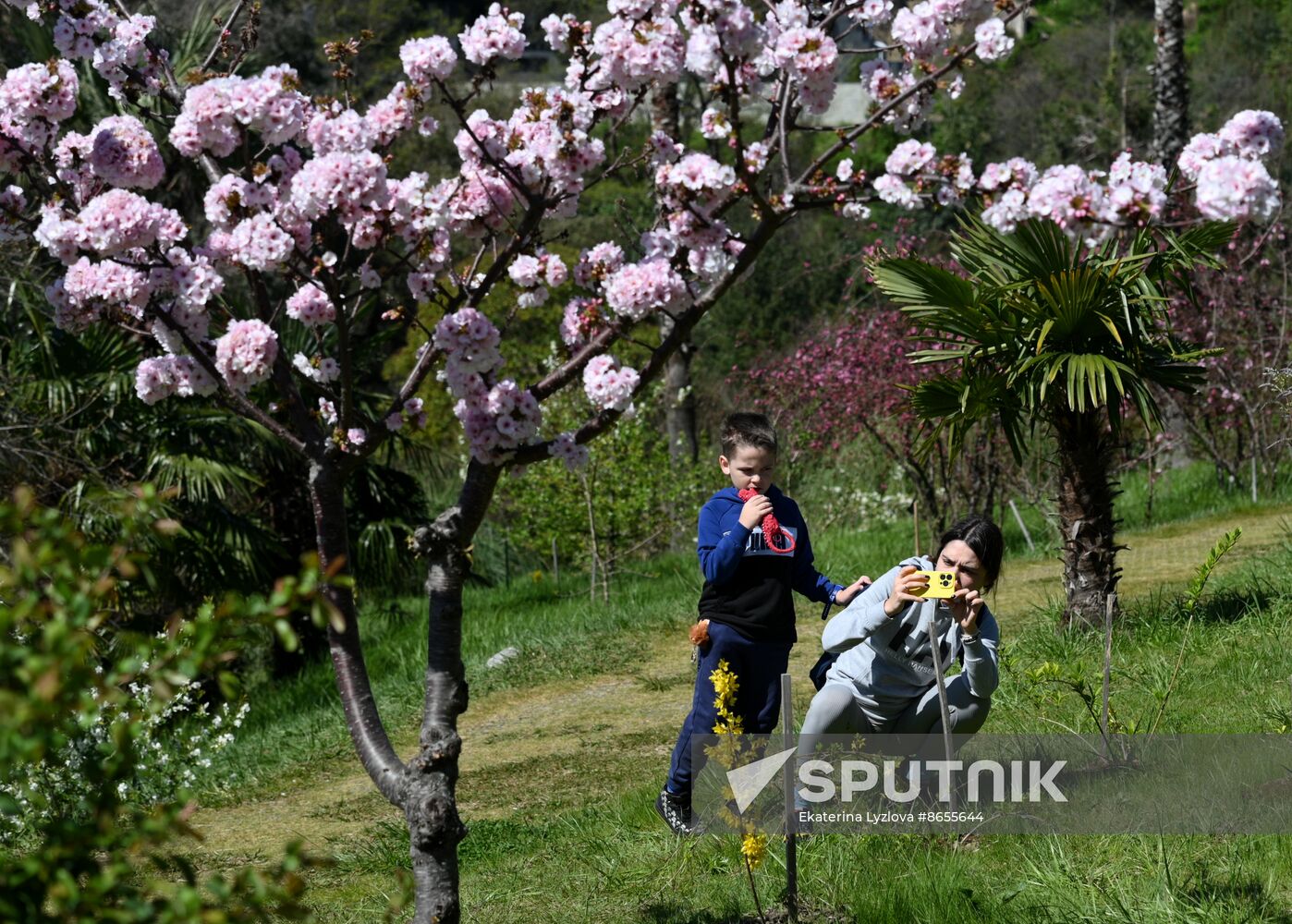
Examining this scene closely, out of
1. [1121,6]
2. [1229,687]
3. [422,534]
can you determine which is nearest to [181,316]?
[422,534]

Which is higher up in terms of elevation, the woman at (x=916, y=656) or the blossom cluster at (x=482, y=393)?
the blossom cluster at (x=482, y=393)

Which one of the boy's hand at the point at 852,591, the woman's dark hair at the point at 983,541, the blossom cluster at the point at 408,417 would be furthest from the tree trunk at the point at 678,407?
the blossom cluster at the point at 408,417

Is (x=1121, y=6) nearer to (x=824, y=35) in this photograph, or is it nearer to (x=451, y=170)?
(x=451, y=170)

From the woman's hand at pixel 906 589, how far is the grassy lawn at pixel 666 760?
69cm

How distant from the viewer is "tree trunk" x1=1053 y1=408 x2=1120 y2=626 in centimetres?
667

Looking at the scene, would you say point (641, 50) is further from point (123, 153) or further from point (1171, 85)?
point (1171, 85)

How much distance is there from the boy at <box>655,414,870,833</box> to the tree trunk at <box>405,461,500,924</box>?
1051 mm

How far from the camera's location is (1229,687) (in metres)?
5.41

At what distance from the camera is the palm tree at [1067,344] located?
6.12 metres

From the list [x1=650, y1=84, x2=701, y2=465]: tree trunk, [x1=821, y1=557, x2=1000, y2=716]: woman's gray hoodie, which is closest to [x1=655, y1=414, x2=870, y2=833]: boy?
[x1=821, y1=557, x2=1000, y2=716]: woman's gray hoodie

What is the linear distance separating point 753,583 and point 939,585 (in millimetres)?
806

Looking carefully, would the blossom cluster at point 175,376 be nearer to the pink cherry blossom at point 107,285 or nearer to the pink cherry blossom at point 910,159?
the pink cherry blossom at point 107,285

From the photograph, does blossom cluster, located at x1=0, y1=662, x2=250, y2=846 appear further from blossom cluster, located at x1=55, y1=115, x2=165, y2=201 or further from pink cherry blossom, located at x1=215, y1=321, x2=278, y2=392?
blossom cluster, located at x1=55, y1=115, x2=165, y2=201

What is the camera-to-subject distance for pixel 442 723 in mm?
3420
